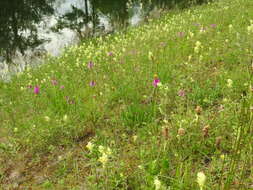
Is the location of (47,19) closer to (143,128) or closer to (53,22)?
(53,22)

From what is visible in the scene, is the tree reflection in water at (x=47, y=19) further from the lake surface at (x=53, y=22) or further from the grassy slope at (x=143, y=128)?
the grassy slope at (x=143, y=128)

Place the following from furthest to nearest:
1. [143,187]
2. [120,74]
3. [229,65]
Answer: [120,74] → [229,65] → [143,187]

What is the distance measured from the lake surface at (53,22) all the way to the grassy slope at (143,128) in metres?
5.35

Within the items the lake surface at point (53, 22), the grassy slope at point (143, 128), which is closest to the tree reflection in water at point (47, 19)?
the lake surface at point (53, 22)

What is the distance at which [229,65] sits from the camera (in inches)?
166

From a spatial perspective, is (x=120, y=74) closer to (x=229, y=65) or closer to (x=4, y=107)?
(x=229, y=65)

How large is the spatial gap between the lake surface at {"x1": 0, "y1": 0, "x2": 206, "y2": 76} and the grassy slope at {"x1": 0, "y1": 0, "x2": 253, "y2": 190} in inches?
211

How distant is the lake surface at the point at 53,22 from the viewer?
40.3ft

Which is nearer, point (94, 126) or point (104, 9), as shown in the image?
point (94, 126)

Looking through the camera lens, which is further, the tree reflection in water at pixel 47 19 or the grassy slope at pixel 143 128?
the tree reflection in water at pixel 47 19

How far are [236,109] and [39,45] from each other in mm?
13243

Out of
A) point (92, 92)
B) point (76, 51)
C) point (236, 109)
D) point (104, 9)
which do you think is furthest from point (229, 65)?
point (104, 9)

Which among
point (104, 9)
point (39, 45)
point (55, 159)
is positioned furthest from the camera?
point (104, 9)

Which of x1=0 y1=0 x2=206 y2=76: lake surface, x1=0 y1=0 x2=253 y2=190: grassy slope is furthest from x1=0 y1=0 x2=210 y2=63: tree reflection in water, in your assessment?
x1=0 y1=0 x2=253 y2=190: grassy slope
